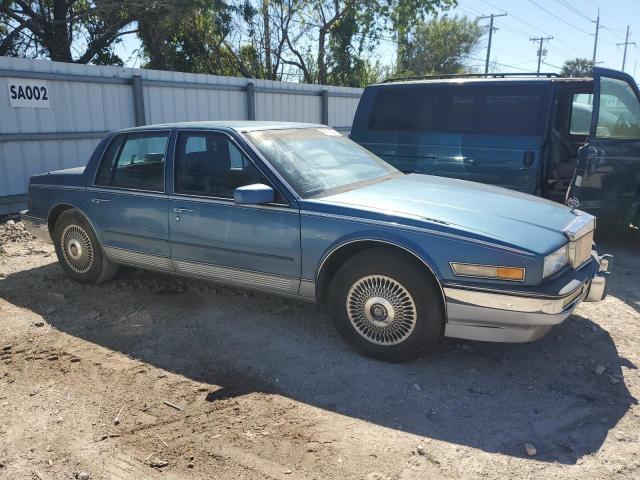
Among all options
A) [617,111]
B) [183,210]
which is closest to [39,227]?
[183,210]

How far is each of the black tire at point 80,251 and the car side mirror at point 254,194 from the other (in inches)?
82.0

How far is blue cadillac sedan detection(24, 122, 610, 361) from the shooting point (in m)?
3.44

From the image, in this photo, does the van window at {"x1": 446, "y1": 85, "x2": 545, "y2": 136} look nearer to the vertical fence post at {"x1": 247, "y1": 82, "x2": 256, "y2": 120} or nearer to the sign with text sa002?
the vertical fence post at {"x1": 247, "y1": 82, "x2": 256, "y2": 120}

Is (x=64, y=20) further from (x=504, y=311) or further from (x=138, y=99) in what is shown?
(x=504, y=311)

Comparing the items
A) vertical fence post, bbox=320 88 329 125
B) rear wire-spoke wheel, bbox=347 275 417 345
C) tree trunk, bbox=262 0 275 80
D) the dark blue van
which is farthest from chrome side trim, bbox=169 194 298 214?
tree trunk, bbox=262 0 275 80

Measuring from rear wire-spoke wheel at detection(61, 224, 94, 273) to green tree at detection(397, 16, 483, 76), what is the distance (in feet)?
91.1

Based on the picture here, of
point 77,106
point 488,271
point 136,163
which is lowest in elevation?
point 488,271

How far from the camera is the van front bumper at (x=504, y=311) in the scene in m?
3.33

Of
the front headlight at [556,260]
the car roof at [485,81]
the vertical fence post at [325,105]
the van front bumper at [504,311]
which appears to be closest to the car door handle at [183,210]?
the van front bumper at [504,311]

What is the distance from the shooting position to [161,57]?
18.0m

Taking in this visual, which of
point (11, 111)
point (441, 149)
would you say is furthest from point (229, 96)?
point (441, 149)

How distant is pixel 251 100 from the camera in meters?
11.8

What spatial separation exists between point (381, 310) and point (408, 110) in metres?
4.34

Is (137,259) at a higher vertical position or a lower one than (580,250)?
lower
